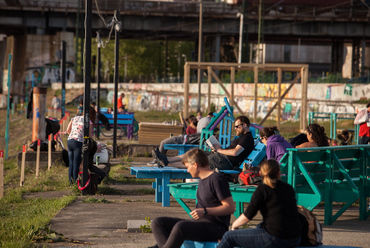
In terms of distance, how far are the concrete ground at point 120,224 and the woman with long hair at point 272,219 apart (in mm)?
1719

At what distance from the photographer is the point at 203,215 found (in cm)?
522

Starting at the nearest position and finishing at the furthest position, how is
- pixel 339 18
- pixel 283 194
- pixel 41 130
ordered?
pixel 283 194
pixel 41 130
pixel 339 18

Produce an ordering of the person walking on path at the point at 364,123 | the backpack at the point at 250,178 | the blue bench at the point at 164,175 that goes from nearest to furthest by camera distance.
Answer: the backpack at the point at 250,178
the blue bench at the point at 164,175
the person walking on path at the point at 364,123

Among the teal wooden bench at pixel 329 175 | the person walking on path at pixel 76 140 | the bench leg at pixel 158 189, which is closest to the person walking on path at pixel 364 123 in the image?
the teal wooden bench at pixel 329 175


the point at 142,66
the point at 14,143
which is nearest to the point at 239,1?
the point at 142,66

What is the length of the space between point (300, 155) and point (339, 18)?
164ft

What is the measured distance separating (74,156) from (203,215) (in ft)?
19.8

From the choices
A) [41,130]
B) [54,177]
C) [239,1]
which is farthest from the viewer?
[239,1]

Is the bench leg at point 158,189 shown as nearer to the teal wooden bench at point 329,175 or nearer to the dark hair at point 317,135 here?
the teal wooden bench at point 329,175

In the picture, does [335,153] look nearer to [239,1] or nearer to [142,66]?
[239,1]

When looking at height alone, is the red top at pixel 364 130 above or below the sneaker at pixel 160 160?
above

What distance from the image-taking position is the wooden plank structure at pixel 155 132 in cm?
1755

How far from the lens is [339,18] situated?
54.7 m

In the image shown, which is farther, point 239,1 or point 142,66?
point 142,66
